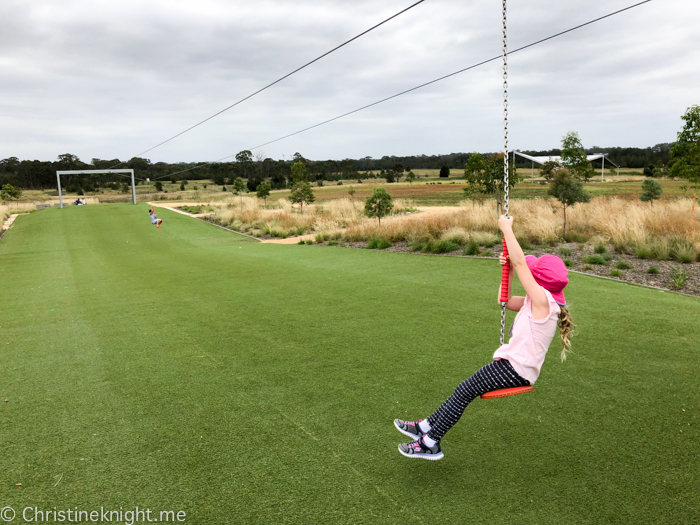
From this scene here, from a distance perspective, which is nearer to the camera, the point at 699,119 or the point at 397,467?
the point at 397,467

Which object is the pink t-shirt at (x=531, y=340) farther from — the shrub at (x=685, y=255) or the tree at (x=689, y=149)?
the tree at (x=689, y=149)

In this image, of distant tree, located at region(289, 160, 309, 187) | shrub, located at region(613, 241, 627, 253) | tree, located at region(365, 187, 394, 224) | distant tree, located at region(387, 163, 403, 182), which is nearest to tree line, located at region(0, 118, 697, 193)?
distant tree, located at region(387, 163, 403, 182)

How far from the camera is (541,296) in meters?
2.72

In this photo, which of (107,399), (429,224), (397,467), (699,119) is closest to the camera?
(397,467)

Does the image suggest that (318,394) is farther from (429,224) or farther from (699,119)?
(699,119)

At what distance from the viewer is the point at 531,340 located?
2809 millimetres

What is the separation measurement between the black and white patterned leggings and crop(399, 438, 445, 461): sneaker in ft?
0.29

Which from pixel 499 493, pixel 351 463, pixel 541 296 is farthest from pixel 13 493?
pixel 541 296

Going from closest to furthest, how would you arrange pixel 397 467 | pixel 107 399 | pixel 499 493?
pixel 499 493
pixel 397 467
pixel 107 399

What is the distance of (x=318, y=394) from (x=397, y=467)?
1.32m

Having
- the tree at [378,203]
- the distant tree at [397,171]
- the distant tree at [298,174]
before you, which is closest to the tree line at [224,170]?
the distant tree at [397,171]

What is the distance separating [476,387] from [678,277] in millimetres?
8100

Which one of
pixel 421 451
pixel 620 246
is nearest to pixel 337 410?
pixel 421 451

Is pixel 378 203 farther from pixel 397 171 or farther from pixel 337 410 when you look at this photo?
pixel 397 171
